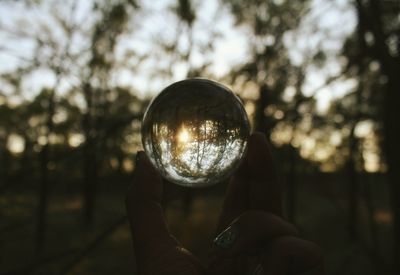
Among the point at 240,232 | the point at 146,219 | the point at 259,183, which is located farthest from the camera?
the point at 259,183

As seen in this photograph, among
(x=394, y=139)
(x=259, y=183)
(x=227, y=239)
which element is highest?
(x=394, y=139)

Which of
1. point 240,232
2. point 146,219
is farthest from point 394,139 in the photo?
point 146,219

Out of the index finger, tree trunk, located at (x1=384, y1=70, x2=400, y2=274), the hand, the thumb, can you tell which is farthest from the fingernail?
tree trunk, located at (x1=384, y1=70, x2=400, y2=274)

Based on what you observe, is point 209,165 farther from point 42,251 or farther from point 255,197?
point 42,251

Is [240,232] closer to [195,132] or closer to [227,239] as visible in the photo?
[227,239]

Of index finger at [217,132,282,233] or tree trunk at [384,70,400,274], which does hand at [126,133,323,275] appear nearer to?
index finger at [217,132,282,233]

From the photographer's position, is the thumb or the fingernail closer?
the fingernail

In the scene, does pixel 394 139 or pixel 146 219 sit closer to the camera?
pixel 146 219
